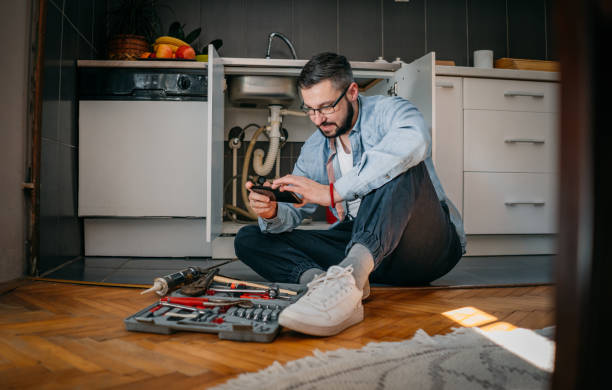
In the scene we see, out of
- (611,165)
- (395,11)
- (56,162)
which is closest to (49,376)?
(611,165)

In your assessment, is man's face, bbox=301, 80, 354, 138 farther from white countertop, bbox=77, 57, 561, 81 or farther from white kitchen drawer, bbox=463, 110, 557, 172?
white kitchen drawer, bbox=463, 110, 557, 172

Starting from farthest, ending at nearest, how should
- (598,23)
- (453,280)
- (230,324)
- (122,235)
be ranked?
(122,235)
(453,280)
(230,324)
(598,23)

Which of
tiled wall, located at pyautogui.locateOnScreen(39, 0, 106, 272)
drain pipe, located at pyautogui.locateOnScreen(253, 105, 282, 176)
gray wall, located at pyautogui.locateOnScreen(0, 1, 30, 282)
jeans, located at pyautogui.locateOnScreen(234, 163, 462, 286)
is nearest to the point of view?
jeans, located at pyautogui.locateOnScreen(234, 163, 462, 286)

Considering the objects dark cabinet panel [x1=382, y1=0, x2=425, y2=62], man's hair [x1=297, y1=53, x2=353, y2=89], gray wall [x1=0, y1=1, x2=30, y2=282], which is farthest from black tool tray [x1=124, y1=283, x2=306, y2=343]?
dark cabinet panel [x1=382, y1=0, x2=425, y2=62]

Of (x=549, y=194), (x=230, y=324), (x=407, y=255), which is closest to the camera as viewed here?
(x=230, y=324)

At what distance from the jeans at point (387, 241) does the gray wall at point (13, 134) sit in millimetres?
854

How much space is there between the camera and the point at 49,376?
711 millimetres

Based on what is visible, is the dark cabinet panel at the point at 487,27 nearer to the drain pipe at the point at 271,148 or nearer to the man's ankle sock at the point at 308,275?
the drain pipe at the point at 271,148

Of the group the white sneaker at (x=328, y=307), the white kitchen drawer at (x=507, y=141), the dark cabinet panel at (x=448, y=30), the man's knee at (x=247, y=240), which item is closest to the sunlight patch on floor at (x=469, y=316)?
the white sneaker at (x=328, y=307)

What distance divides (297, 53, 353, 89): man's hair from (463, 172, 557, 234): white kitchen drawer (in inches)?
47.9

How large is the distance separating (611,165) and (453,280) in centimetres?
153

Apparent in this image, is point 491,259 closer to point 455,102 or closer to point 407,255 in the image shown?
point 455,102

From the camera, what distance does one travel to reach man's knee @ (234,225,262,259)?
1471 mm

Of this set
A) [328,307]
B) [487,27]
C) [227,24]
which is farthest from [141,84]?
[487,27]
